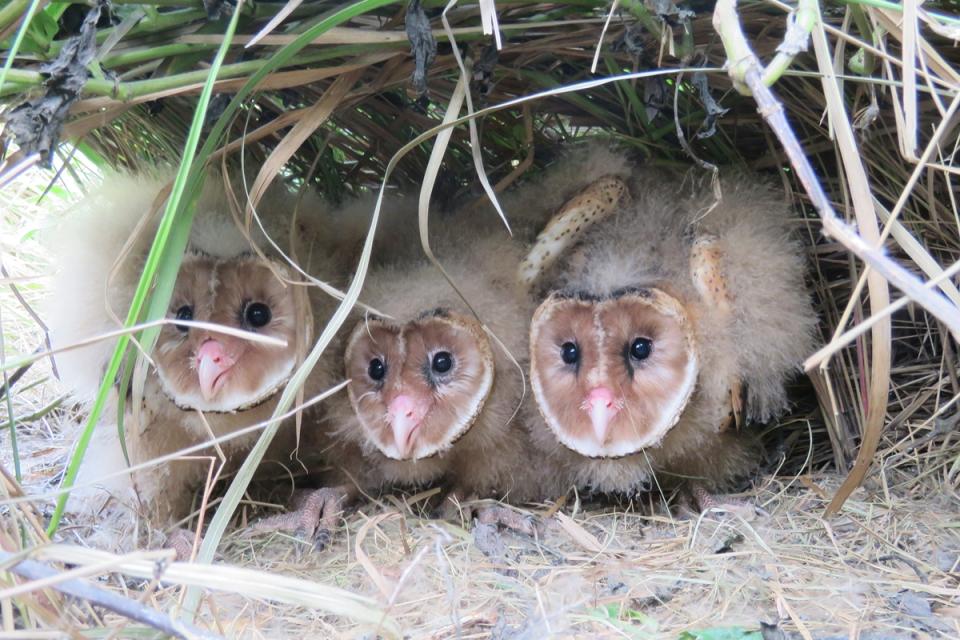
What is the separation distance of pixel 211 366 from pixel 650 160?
53.7 inches

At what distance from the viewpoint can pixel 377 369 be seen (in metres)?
2.53

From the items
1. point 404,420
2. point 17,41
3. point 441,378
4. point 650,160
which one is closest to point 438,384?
point 441,378

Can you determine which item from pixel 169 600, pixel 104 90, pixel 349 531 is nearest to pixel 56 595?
pixel 169 600

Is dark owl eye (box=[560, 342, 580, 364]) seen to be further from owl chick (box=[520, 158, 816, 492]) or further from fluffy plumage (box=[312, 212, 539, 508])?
fluffy plumage (box=[312, 212, 539, 508])

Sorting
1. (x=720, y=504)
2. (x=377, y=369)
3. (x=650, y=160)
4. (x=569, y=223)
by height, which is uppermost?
(x=650, y=160)

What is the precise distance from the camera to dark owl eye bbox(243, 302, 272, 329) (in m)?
2.46

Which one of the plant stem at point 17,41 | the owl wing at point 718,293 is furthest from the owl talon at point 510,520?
the plant stem at point 17,41

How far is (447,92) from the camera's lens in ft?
8.00

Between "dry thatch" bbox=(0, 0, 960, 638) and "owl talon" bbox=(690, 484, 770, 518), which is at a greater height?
"dry thatch" bbox=(0, 0, 960, 638)

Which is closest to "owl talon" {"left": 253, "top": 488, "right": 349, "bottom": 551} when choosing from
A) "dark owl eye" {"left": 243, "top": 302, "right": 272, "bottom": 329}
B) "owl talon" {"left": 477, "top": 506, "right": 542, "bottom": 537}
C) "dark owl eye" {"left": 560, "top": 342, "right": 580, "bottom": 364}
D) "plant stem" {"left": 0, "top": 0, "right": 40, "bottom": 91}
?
"owl talon" {"left": 477, "top": 506, "right": 542, "bottom": 537}

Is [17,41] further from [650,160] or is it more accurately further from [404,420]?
[650,160]

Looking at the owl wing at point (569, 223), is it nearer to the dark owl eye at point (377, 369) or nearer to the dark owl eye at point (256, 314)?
the dark owl eye at point (377, 369)

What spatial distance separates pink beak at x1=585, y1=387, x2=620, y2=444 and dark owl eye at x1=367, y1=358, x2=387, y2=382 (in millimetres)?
586

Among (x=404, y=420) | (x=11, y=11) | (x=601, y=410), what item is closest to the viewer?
(x=11, y=11)
